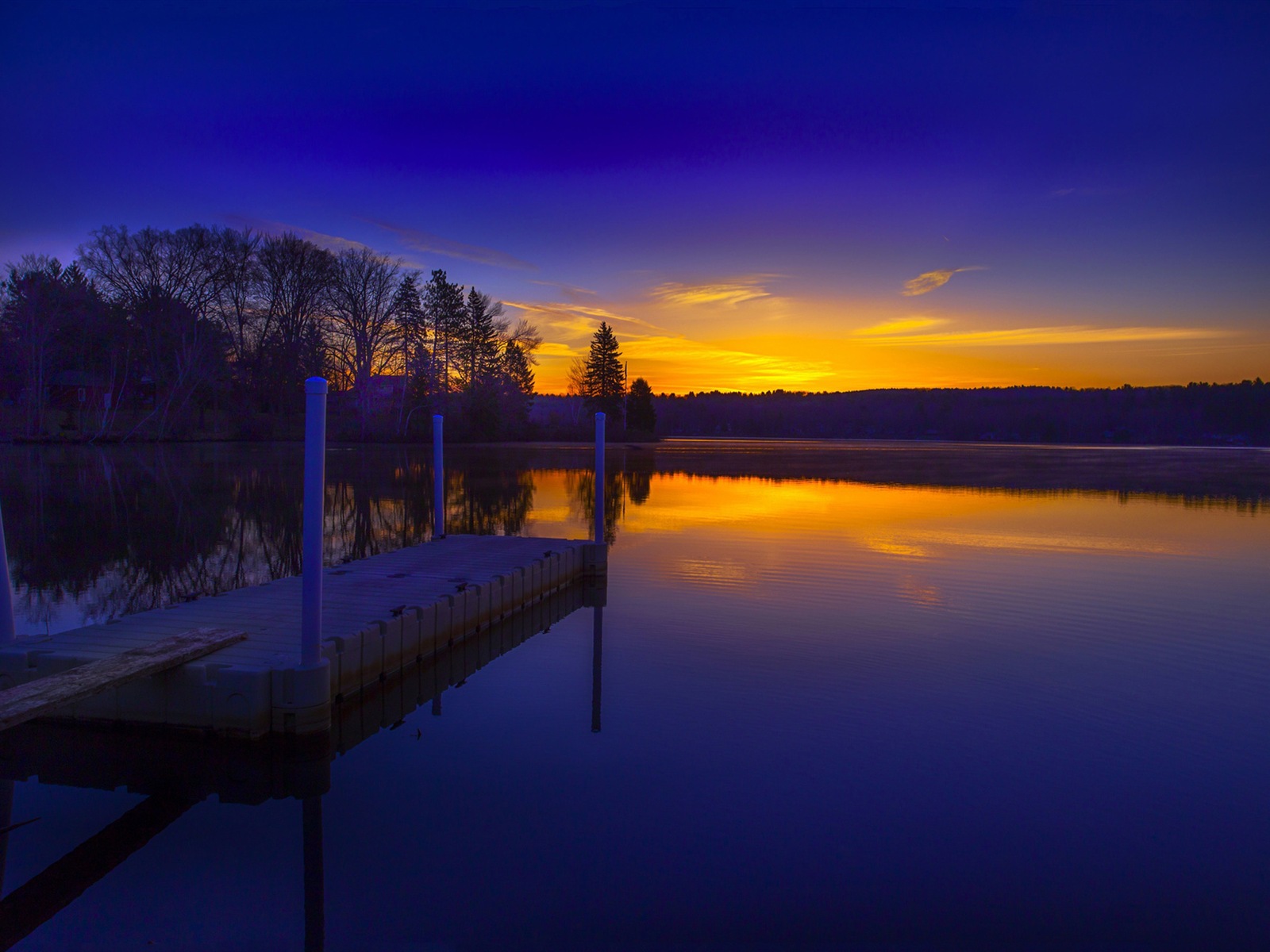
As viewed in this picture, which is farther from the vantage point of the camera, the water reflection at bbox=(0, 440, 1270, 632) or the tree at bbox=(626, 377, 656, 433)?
the tree at bbox=(626, 377, 656, 433)

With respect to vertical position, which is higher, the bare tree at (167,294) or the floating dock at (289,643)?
the bare tree at (167,294)

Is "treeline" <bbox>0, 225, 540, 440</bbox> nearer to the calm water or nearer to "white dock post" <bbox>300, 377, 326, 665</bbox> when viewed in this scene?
the calm water

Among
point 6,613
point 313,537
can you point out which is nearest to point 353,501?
point 6,613

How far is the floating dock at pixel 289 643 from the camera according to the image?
5.12 metres

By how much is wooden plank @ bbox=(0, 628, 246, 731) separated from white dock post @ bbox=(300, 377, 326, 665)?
711 mm

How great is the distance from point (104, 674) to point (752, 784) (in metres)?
3.82

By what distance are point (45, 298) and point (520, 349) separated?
32686mm

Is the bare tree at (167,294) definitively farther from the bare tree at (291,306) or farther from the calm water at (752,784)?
the calm water at (752,784)

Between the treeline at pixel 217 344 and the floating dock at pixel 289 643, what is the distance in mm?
42448

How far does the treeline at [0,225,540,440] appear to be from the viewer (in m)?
44.2

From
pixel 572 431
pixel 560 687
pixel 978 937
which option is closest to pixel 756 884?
pixel 978 937

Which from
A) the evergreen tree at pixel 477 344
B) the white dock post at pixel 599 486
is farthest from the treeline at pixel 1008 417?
the white dock post at pixel 599 486

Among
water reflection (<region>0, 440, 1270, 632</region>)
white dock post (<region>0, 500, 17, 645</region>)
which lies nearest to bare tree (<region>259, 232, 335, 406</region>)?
water reflection (<region>0, 440, 1270, 632</region>)

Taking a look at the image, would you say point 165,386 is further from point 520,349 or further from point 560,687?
point 560,687
